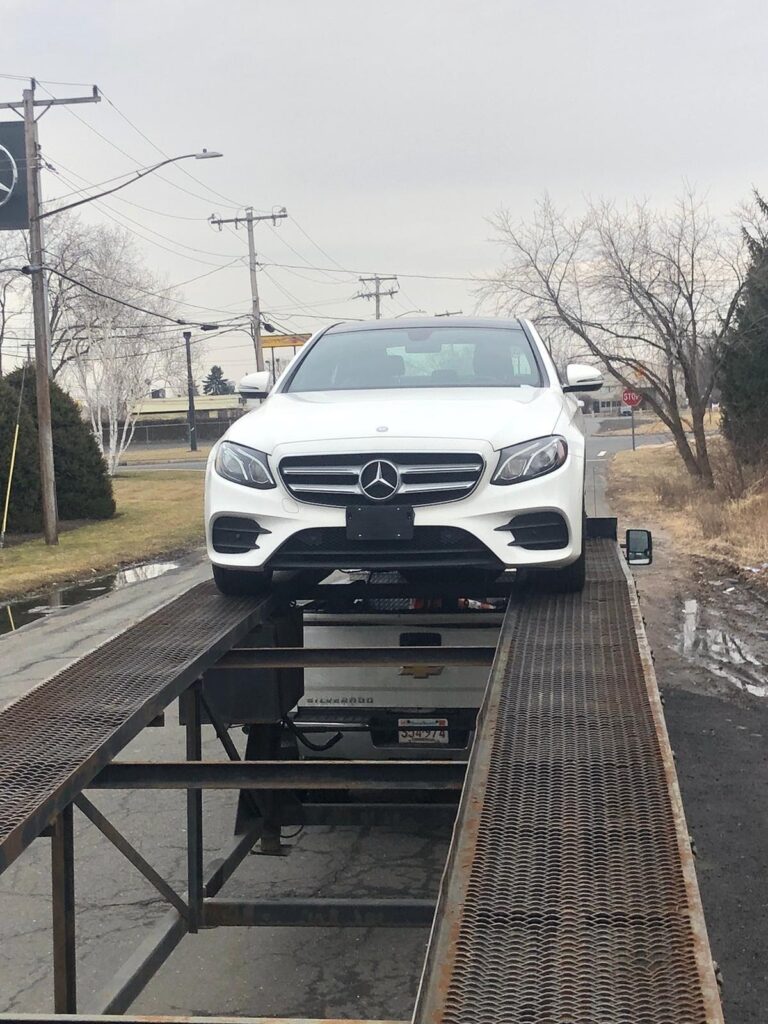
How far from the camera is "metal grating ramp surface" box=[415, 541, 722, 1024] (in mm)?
1841

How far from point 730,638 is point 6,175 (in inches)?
698

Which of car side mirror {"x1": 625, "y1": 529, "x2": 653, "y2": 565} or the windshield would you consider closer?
the windshield

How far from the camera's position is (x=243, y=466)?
16.1 ft

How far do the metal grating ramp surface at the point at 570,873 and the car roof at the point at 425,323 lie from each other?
3209 mm

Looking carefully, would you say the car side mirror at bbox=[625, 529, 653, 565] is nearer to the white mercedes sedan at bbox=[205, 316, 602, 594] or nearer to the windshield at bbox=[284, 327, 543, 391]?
the windshield at bbox=[284, 327, 543, 391]

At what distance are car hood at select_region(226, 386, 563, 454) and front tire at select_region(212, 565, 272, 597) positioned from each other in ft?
2.03

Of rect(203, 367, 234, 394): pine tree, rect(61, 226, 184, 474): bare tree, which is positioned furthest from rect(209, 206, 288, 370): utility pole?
rect(203, 367, 234, 394): pine tree

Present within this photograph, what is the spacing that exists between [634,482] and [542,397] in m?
24.6

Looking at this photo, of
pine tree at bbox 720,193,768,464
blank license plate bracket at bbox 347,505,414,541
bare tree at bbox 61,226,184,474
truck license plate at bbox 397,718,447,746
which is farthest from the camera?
bare tree at bbox 61,226,184,474

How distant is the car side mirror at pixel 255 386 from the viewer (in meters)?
6.42

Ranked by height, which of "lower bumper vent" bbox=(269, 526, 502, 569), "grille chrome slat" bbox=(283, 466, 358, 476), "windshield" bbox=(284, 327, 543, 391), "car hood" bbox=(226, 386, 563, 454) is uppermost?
"windshield" bbox=(284, 327, 543, 391)

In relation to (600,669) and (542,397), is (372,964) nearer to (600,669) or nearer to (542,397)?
(600,669)

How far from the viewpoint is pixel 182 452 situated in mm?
67125

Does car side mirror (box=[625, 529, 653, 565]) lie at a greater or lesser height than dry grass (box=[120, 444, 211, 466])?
greater
